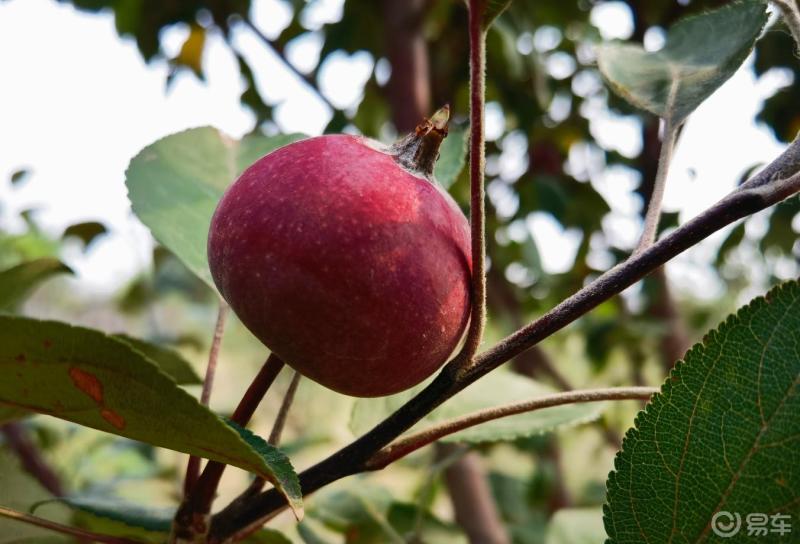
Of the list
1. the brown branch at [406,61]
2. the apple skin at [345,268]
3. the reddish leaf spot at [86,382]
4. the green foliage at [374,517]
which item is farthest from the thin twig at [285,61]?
the reddish leaf spot at [86,382]

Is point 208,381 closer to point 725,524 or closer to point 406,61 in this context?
point 725,524

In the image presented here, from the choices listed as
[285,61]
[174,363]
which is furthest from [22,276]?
[285,61]

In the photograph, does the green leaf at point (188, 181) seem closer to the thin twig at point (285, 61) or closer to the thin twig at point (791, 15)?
the thin twig at point (791, 15)

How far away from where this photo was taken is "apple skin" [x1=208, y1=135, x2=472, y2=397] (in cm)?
39

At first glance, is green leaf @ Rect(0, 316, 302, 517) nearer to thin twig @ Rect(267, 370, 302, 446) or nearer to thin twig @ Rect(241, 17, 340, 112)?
thin twig @ Rect(267, 370, 302, 446)

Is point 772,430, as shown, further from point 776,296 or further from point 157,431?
point 157,431

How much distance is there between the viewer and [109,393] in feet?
1.13

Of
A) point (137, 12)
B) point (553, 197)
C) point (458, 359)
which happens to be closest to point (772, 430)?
point (458, 359)

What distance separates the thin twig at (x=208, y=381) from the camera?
478 millimetres

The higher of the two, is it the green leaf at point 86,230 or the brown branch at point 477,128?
the green leaf at point 86,230

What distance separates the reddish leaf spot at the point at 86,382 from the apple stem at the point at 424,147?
0.74 feet

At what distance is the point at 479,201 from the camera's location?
392mm

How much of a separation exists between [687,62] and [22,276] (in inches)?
26.4

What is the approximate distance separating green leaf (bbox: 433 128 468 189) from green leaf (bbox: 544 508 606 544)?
47cm
